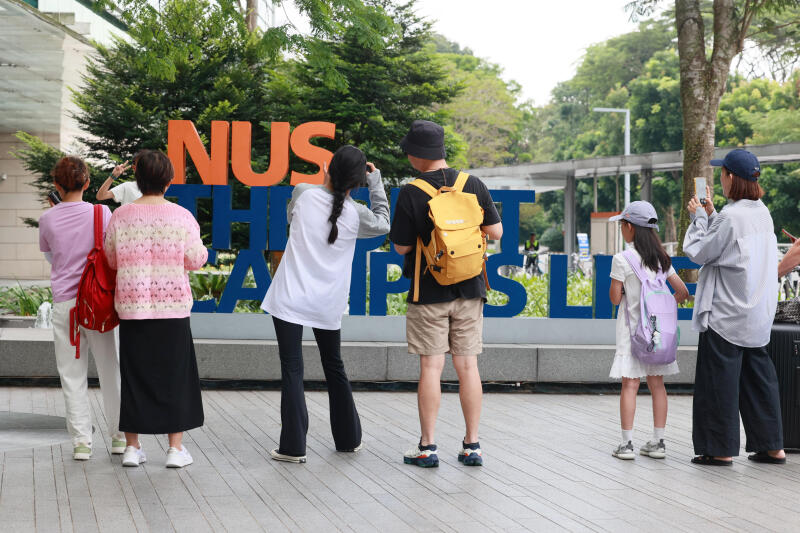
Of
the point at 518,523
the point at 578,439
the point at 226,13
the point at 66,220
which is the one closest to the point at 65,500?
the point at 66,220

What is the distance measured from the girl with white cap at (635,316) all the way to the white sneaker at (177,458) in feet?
8.99

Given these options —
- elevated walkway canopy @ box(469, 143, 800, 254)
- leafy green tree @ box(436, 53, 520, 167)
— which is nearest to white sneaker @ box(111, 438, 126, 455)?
elevated walkway canopy @ box(469, 143, 800, 254)

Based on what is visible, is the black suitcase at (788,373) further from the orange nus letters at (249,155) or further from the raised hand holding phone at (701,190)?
the orange nus letters at (249,155)

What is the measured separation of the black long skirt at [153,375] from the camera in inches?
219

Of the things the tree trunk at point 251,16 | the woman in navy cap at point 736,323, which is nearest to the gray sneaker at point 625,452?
the woman in navy cap at point 736,323

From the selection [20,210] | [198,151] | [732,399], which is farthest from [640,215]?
[20,210]

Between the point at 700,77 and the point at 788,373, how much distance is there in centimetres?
618

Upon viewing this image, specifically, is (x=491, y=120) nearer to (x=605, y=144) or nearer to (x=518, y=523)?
(x=605, y=144)

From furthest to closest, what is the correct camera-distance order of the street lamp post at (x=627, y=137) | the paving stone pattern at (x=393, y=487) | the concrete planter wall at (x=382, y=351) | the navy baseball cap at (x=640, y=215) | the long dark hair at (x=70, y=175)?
the street lamp post at (x=627, y=137), the concrete planter wall at (x=382, y=351), the navy baseball cap at (x=640, y=215), the long dark hair at (x=70, y=175), the paving stone pattern at (x=393, y=487)

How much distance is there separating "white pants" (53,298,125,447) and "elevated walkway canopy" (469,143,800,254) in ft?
56.9

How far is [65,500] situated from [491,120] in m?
46.1

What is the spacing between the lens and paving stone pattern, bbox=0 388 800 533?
463 centimetres

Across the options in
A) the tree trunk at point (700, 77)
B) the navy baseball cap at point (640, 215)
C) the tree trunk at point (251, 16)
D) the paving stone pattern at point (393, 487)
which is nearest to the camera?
the paving stone pattern at point (393, 487)

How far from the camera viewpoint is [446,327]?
19.0 feet
